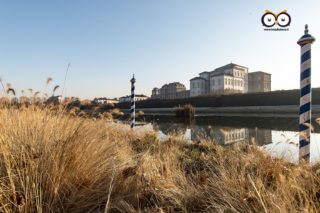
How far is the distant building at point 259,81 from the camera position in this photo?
67.8m

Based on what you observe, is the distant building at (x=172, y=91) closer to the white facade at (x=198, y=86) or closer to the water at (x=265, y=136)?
the white facade at (x=198, y=86)

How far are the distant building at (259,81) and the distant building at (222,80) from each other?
223cm

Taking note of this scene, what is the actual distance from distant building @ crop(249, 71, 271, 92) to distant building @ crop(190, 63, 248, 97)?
223 cm

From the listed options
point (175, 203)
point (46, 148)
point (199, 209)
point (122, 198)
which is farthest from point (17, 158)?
point (199, 209)

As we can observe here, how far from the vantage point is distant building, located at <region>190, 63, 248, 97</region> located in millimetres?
59406

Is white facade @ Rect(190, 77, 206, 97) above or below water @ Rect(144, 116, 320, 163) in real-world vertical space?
above

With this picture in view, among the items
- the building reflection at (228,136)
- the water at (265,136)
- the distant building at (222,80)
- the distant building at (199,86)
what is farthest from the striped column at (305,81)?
the distant building at (199,86)

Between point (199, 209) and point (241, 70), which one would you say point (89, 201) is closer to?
point (199, 209)

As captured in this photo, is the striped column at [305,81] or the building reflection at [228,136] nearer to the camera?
the striped column at [305,81]

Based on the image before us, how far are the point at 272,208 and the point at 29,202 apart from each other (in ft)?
4.95

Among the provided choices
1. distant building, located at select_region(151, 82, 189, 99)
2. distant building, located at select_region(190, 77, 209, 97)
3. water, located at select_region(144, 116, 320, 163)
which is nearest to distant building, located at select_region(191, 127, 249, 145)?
water, located at select_region(144, 116, 320, 163)

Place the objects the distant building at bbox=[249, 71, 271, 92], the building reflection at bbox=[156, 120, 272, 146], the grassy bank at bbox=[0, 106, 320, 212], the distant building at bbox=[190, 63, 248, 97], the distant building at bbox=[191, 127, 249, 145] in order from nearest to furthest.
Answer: the grassy bank at bbox=[0, 106, 320, 212] < the building reflection at bbox=[156, 120, 272, 146] < the distant building at bbox=[191, 127, 249, 145] < the distant building at bbox=[190, 63, 248, 97] < the distant building at bbox=[249, 71, 271, 92]

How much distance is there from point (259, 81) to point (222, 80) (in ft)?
56.6

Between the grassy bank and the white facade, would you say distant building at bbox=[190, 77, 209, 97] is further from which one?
the grassy bank
